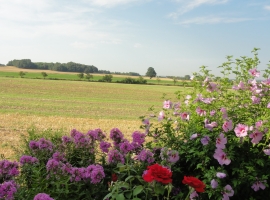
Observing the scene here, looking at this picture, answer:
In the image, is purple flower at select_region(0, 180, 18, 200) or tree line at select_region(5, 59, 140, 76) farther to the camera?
tree line at select_region(5, 59, 140, 76)

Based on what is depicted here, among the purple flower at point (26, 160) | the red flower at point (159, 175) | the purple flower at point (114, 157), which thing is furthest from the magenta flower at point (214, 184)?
the purple flower at point (26, 160)

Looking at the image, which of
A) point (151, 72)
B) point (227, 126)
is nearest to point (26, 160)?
point (227, 126)

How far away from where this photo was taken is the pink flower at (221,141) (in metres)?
3.28

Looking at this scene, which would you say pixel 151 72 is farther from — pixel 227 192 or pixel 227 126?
pixel 227 192

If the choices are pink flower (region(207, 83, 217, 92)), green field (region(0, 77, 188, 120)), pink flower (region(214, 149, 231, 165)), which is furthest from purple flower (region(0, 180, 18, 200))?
green field (region(0, 77, 188, 120))

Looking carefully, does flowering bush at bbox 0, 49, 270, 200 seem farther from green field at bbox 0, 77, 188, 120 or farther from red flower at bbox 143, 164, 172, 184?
green field at bbox 0, 77, 188, 120

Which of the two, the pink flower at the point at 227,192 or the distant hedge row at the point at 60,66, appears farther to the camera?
the distant hedge row at the point at 60,66

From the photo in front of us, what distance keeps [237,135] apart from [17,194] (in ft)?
7.10

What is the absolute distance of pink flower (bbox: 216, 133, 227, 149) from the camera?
3283 mm

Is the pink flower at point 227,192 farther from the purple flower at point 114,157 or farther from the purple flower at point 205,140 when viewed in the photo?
the purple flower at point 114,157

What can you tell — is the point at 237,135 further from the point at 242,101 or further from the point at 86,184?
the point at 86,184

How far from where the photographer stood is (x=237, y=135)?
3.31m

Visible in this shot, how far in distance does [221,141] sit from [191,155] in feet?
1.18

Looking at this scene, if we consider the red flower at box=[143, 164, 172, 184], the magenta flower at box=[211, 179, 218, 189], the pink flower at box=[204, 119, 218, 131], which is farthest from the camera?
the pink flower at box=[204, 119, 218, 131]
